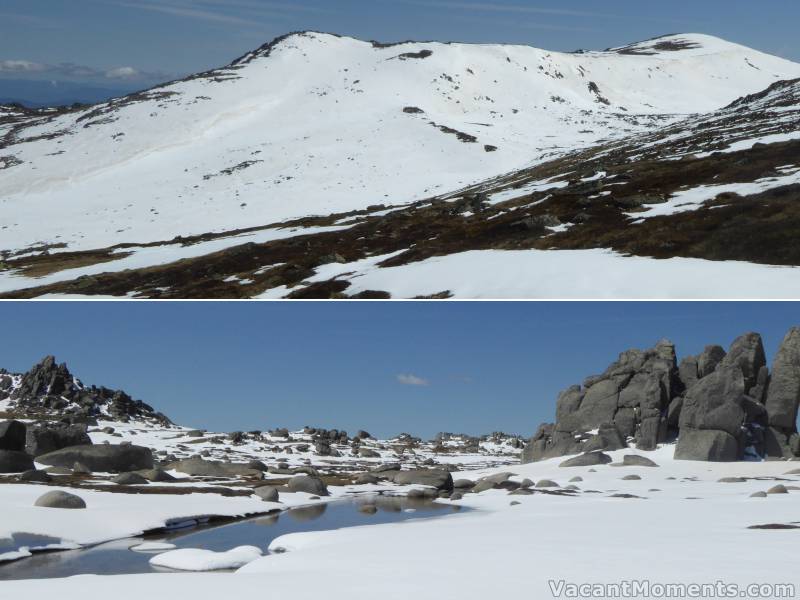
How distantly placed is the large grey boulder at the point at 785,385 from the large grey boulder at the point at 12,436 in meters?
61.8

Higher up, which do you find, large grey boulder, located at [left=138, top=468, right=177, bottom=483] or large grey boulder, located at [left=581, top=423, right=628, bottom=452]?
large grey boulder, located at [left=138, top=468, right=177, bottom=483]

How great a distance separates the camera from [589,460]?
6412cm

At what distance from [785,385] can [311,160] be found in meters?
81.8

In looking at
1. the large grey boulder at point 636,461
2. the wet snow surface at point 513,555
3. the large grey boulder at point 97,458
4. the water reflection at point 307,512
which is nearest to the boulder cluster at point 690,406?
the large grey boulder at point 636,461

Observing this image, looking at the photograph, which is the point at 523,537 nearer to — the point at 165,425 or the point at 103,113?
the point at 165,425

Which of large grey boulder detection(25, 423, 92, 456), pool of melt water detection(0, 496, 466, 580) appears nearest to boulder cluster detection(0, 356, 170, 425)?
large grey boulder detection(25, 423, 92, 456)

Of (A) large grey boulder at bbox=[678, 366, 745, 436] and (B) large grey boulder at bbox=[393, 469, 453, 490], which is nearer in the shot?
(B) large grey boulder at bbox=[393, 469, 453, 490]

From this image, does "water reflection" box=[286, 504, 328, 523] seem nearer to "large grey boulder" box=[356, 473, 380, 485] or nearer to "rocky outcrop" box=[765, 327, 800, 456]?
"large grey boulder" box=[356, 473, 380, 485]

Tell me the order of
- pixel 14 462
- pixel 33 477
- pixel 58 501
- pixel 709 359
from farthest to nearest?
1. pixel 709 359
2. pixel 14 462
3. pixel 33 477
4. pixel 58 501

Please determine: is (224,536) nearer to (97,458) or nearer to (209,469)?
(97,458)

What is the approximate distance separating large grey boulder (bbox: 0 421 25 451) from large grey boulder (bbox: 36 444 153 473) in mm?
2739

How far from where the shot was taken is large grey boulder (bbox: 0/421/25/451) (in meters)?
53.6

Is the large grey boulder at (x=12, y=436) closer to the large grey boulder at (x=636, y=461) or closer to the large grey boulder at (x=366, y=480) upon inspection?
the large grey boulder at (x=366, y=480)

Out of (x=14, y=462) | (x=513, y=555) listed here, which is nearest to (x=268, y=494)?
(x=14, y=462)
